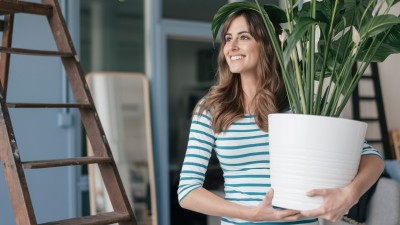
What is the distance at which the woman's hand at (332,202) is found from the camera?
1360mm

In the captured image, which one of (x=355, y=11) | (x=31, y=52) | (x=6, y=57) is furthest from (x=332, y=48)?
(x=6, y=57)

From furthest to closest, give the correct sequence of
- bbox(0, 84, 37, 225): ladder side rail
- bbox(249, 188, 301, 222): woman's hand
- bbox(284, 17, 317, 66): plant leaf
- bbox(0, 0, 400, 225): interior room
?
bbox(0, 0, 400, 225): interior room, bbox(0, 84, 37, 225): ladder side rail, bbox(249, 188, 301, 222): woman's hand, bbox(284, 17, 317, 66): plant leaf

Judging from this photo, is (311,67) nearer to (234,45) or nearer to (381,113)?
(234,45)

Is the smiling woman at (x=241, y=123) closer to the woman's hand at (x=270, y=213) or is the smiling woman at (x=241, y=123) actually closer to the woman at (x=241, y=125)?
the woman at (x=241, y=125)

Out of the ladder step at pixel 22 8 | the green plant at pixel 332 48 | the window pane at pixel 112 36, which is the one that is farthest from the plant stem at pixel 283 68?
the window pane at pixel 112 36

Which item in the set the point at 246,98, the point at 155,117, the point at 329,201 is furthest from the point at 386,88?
the point at 329,201

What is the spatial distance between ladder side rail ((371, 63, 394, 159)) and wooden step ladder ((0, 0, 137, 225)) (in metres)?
3.13

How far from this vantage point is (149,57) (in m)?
3.85

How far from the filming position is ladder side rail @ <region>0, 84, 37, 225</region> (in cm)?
199

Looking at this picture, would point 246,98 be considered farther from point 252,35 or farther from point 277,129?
point 277,129

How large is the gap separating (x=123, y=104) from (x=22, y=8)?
4.59 ft

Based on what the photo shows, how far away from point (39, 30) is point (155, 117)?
970mm

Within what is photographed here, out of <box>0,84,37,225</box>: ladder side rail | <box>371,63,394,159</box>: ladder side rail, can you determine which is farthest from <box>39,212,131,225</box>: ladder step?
<box>371,63,394,159</box>: ladder side rail

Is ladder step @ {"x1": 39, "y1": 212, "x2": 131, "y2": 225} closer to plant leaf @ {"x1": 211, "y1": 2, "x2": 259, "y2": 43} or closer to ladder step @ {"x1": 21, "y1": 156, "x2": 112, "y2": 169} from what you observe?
ladder step @ {"x1": 21, "y1": 156, "x2": 112, "y2": 169}
